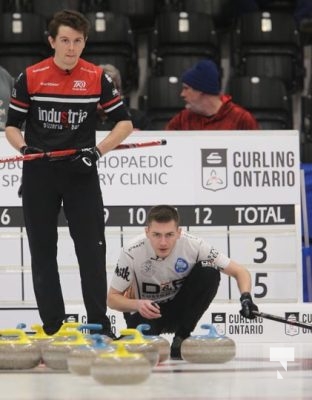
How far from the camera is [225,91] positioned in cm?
1160

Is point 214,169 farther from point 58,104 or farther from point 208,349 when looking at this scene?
point 208,349

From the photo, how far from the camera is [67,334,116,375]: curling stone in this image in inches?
201

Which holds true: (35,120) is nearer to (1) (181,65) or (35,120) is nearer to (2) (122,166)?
(2) (122,166)

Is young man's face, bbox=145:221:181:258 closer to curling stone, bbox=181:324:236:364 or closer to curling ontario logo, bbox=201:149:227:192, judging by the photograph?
curling stone, bbox=181:324:236:364

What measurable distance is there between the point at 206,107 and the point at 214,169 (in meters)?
0.46

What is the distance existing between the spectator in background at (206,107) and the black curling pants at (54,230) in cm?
231

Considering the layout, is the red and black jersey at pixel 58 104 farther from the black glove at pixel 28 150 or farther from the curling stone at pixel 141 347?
the curling stone at pixel 141 347

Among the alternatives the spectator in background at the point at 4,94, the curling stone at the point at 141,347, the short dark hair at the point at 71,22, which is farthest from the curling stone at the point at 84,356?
the spectator in background at the point at 4,94

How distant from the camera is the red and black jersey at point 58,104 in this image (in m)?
6.23

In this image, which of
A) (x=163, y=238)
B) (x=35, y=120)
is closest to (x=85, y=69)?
(x=35, y=120)

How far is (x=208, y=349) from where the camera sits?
19.4 ft

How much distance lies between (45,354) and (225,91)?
20.7ft

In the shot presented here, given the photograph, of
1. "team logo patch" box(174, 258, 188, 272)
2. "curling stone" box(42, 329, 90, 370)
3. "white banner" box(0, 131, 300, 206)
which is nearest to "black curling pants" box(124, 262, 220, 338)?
"team logo patch" box(174, 258, 188, 272)

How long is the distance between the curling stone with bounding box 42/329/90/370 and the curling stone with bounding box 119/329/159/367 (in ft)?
0.63
